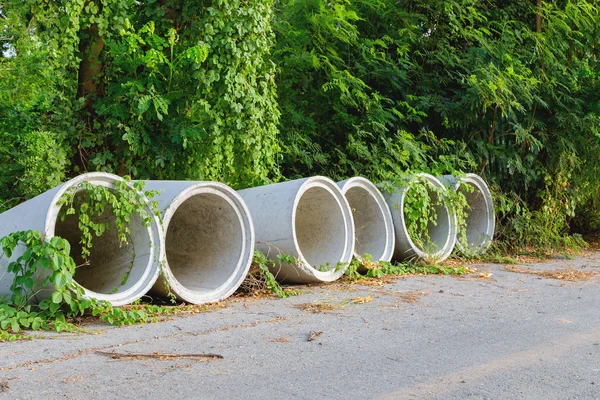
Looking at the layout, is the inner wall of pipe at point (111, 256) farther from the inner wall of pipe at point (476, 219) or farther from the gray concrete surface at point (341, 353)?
the inner wall of pipe at point (476, 219)

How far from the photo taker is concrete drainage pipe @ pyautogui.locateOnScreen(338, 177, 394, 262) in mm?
7473

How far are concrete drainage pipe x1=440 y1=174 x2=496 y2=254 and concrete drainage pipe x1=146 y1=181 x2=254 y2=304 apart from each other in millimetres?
3753

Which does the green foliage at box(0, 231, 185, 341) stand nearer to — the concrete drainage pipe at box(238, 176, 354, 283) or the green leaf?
the green leaf

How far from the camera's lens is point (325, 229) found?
711 centimetres

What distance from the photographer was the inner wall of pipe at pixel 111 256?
515 centimetres

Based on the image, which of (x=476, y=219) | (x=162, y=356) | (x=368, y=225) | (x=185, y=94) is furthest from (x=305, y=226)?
(x=162, y=356)

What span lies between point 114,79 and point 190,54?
1.02 m

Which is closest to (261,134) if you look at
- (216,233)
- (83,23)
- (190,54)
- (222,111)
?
(222,111)

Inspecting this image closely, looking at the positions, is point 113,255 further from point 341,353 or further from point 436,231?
point 436,231

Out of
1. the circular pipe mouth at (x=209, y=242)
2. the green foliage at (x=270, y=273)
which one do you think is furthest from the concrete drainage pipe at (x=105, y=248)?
the green foliage at (x=270, y=273)

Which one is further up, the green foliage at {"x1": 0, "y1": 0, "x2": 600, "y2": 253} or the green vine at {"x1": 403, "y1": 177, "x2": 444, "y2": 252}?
the green foliage at {"x1": 0, "y1": 0, "x2": 600, "y2": 253}

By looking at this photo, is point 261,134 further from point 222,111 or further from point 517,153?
point 517,153

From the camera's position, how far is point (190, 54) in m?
6.53

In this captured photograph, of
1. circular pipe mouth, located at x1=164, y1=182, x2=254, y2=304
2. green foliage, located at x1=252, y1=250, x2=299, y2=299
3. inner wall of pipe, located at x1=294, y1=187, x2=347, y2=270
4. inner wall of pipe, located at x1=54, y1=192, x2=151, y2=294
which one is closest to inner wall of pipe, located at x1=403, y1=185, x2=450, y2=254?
inner wall of pipe, located at x1=294, y1=187, x2=347, y2=270
